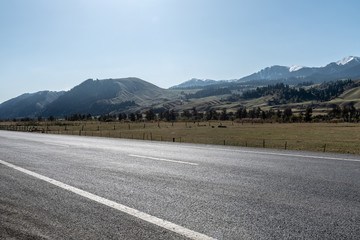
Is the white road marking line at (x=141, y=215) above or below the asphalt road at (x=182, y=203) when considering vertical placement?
above

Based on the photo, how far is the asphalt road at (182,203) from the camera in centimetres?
470

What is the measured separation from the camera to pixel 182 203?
6.15m

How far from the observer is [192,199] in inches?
254

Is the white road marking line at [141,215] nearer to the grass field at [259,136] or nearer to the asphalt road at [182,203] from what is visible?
the asphalt road at [182,203]

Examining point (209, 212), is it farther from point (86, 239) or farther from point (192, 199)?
point (86, 239)

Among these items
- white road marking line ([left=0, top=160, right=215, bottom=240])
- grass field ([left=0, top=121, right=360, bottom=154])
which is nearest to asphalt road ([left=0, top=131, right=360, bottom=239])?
white road marking line ([left=0, top=160, right=215, bottom=240])

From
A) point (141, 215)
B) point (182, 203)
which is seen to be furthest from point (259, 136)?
point (141, 215)

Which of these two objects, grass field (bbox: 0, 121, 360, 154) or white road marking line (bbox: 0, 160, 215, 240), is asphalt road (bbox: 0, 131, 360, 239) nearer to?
white road marking line (bbox: 0, 160, 215, 240)

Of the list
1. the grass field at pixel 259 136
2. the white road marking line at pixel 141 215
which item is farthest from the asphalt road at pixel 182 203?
the grass field at pixel 259 136

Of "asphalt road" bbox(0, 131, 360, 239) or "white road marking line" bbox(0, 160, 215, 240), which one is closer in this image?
"white road marking line" bbox(0, 160, 215, 240)

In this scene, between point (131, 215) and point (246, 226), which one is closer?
point (246, 226)

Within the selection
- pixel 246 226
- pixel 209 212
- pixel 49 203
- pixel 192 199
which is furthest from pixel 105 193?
pixel 246 226

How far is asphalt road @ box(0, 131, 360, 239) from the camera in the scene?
15.4ft

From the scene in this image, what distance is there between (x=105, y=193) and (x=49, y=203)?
140cm
